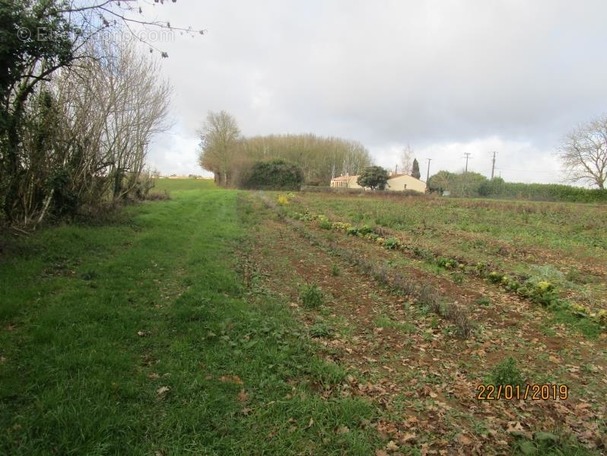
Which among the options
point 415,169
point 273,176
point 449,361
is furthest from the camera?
point 415,169

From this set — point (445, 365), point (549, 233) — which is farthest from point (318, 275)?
point (549, 233)

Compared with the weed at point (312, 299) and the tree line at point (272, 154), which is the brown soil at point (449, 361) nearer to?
the weed at point (312, 299)

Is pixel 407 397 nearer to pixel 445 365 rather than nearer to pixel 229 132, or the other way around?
pixel 445 365

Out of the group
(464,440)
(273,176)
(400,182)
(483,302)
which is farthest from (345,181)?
(464,440)

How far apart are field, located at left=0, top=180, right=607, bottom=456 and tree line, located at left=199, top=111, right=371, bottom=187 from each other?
43.0m

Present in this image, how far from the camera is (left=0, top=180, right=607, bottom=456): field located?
3.38 m

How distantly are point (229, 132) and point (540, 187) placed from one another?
144ft

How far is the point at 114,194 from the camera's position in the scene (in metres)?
14.9

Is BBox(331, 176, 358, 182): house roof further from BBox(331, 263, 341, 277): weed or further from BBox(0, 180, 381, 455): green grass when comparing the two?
BBox(0, 180, 381, 455): green grass

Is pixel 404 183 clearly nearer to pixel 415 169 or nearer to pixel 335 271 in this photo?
pixel 415 169

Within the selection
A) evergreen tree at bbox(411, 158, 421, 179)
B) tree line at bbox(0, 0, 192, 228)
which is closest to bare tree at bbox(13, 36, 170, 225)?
tree line at bbox(0, 0, 192, 228)
